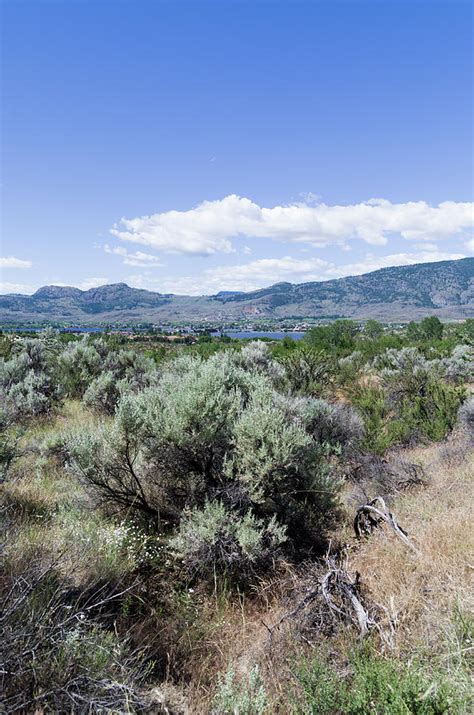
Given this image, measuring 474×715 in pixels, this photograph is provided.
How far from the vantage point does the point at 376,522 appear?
4.74 meters

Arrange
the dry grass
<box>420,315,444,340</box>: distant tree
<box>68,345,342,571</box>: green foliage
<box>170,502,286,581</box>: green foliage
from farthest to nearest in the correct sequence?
<box>420,315,444,340</box>: distant tree → <box>68,345,342,571</box>: green foliage → <box>170,502,286,581</box>: green foliage → the dry grass

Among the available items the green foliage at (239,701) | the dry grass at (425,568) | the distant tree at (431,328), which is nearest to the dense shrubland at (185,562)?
the green foliage at (239,701)

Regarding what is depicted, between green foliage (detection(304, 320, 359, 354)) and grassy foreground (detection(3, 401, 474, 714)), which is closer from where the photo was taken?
grassy foreground (detection(3, 401, 474, 714))

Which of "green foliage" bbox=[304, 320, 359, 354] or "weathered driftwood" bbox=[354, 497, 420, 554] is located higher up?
"green foliage" bbox=[304, 320, 359, 354]

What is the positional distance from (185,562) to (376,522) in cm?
250

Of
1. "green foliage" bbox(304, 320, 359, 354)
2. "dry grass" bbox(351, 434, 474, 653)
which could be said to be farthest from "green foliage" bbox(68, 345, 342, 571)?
"green foliage" bbox(304, 320, 359, 354)

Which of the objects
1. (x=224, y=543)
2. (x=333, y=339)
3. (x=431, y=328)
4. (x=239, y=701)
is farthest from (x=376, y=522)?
(x=431, y=328)

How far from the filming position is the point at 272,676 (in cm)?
268

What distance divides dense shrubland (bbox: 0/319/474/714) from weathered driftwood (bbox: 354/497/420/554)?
1.03 feet

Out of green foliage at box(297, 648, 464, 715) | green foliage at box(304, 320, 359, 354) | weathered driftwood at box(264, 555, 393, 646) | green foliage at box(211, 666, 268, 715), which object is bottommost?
weathered driftwood at box(264, 555, 393, 646)

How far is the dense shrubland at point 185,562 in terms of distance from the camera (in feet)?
7.40

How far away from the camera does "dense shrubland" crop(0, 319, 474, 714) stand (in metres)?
2.26

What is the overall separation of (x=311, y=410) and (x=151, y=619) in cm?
617

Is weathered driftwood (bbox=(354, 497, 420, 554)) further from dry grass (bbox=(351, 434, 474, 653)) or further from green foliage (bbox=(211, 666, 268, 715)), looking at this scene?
green foliage (bbox=(211, 666, 268, 715))
